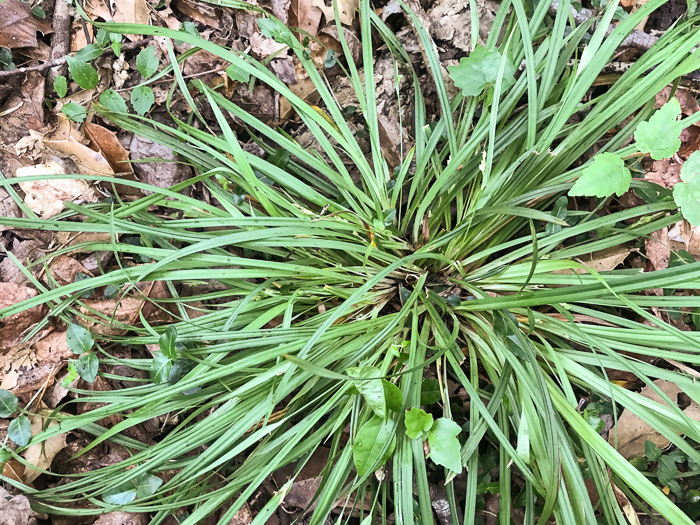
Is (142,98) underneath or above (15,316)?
above

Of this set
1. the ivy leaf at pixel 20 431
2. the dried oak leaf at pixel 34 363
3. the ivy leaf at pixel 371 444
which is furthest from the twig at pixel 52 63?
the ivy leaf at pixel 371 444

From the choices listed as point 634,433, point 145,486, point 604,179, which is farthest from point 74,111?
point 634,433

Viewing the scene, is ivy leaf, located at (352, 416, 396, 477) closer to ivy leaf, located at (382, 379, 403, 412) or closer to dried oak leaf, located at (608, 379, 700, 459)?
ivy leaf, located at (382, 379, 403, 412)

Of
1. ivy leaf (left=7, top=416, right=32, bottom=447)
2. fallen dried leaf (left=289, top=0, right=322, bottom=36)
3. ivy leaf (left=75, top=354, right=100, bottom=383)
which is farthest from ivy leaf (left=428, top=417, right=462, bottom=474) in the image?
fallen dried leaf (left=289, top=0, right=322, bottom=36)

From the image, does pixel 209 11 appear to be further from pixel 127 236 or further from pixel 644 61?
pixel 644 61

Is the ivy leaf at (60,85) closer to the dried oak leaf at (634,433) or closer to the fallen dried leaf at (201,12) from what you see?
the fallen dried leaf at (201,12)

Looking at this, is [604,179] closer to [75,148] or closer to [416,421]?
[416,421]
